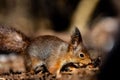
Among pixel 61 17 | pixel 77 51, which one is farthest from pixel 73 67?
pixel 61 17

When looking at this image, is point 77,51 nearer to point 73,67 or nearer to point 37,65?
point 73,67

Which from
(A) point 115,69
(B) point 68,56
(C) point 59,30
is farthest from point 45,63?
(C) point 59,30

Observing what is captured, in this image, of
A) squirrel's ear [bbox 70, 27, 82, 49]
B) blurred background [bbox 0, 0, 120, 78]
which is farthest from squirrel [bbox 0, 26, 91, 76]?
blurred background [bbox 0, 0, 120, 78]

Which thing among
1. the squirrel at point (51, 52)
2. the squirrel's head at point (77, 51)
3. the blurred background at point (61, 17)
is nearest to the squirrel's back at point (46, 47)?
the squirrel at point (51, 52)

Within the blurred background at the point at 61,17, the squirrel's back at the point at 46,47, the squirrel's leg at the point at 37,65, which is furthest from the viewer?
the blurred background at the point at 61,17

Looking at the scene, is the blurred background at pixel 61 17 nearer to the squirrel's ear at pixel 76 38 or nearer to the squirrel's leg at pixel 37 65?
the squirrel's ear at pixel 76 38

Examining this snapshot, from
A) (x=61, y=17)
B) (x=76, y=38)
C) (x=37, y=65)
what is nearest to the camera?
(x=37, y=65)
